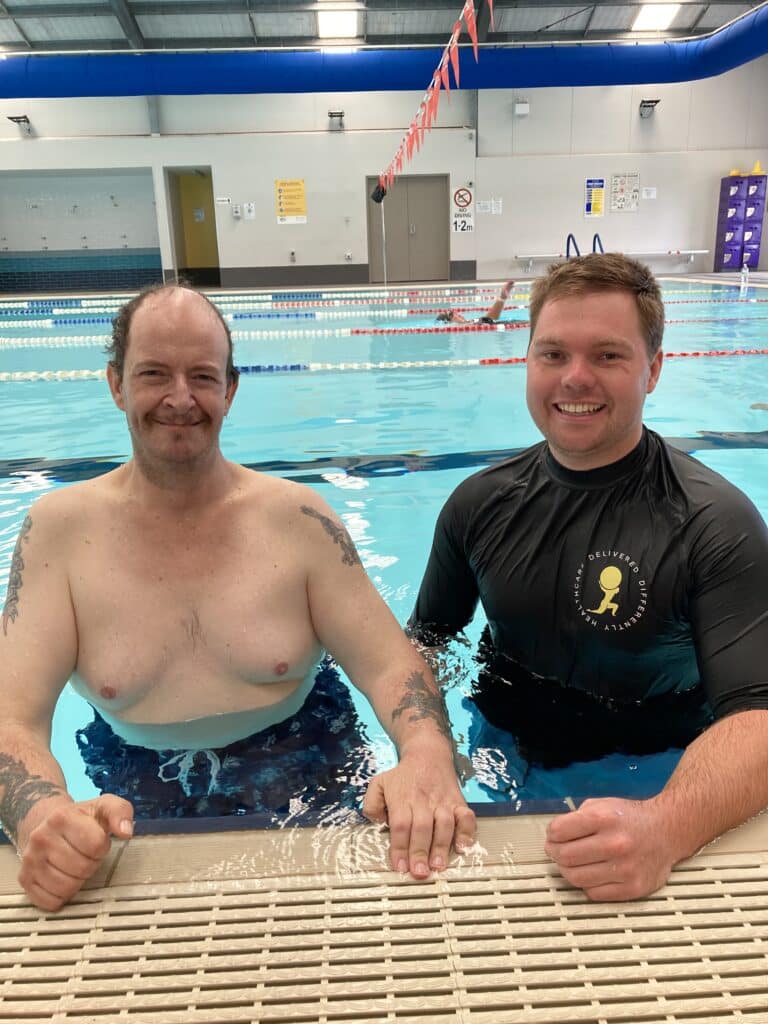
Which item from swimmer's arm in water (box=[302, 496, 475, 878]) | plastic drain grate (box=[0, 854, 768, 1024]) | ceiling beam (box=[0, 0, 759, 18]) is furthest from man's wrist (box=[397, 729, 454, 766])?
ceiling beam (box=[0, 0, 759, 18])

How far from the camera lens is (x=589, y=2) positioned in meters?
15.3

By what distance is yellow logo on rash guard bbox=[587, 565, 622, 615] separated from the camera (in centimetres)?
185

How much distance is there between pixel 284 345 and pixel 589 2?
33.4 feet

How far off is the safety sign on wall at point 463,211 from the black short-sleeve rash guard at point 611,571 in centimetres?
1763

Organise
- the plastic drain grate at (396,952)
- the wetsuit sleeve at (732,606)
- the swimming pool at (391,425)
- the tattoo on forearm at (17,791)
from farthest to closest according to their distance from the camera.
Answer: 1. the swimming pool at (391,425)
2. the wetsuit sleeve at (732,606)
3. the tattoo on forearm at (17,791)
4. the plastic drain grate at (396,952)

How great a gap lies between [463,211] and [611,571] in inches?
708

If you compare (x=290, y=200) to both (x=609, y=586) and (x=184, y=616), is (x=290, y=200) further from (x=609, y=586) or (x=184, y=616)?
(x=609, y=586)

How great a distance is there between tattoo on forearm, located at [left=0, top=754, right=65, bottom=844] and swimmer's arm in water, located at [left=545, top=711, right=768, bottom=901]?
843 millimetres

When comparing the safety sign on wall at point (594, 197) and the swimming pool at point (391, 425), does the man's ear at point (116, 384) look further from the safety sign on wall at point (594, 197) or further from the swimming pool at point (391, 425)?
the safety sign on wall at point (594, 197)

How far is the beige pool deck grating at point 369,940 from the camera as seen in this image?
91cm

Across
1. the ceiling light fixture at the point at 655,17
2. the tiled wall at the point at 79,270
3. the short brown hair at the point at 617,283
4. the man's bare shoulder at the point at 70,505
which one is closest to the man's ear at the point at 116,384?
the man's bare shoulder at the point at 70,505

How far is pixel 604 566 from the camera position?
1864 millimetres

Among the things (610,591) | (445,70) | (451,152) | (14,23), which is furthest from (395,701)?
(451,152)

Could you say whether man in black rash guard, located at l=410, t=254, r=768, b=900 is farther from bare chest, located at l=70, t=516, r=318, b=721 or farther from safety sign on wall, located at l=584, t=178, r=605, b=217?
safety sign on wall, located at l=584, t=178, r=605, b=217
